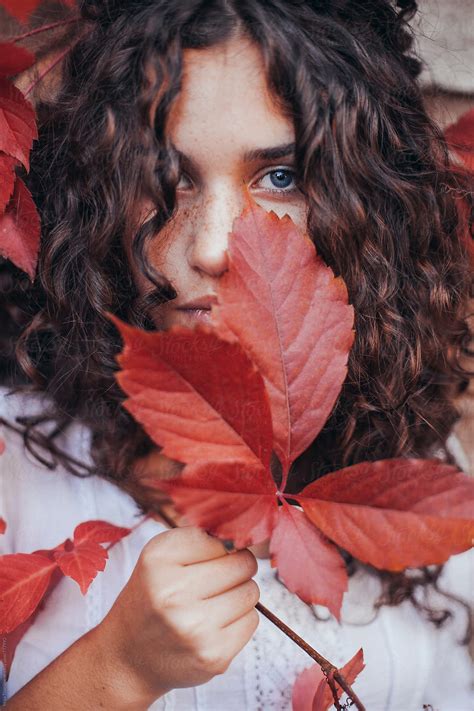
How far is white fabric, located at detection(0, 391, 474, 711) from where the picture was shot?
619 millimetres

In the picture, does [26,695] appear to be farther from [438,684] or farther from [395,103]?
[395,103]

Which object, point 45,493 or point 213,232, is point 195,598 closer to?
point 213,232

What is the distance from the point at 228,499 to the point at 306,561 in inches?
2.1

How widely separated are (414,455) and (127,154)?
39 centimetres

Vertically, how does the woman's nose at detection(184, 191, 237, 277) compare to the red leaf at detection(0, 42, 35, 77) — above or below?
below

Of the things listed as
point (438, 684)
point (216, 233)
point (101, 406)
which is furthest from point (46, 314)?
point (438, 684)

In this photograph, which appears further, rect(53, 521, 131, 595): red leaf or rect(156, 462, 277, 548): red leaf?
rect(53, 521, 131, 595): red leaf

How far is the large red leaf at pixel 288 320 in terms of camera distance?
31 centimetres

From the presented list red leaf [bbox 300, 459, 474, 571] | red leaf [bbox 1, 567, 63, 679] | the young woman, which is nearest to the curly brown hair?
the young woman

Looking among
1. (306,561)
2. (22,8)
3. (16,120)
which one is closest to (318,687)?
(306,561)

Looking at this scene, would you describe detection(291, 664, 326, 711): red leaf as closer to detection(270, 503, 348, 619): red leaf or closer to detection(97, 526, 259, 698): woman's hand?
detection(97, 526, 259, 698): woman's hand

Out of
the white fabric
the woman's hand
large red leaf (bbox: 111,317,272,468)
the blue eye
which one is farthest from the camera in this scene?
the white fabric

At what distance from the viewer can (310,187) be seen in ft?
1.61

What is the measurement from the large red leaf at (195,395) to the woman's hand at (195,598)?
0.13 metres
